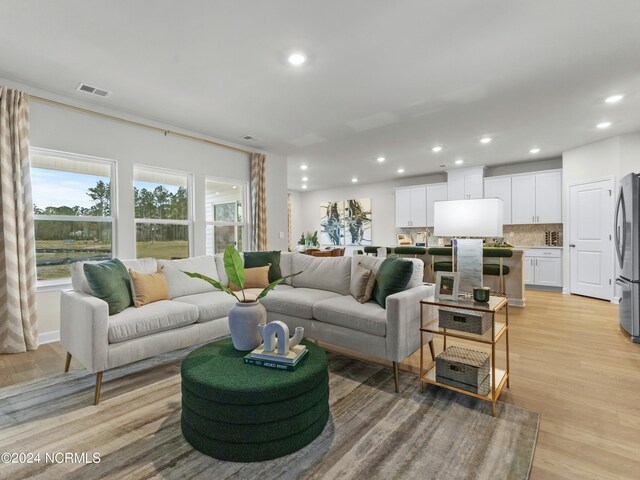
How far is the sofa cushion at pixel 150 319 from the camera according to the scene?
92.5 inches

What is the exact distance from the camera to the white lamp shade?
2.72 m

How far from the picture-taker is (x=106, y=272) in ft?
8.54

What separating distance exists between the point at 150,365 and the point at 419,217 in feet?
22.2

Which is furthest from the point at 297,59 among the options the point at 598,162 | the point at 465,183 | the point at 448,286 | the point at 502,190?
the point at 502,190

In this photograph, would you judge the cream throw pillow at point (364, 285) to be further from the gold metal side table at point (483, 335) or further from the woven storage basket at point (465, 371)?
the woven storage basket at point (465, 371)

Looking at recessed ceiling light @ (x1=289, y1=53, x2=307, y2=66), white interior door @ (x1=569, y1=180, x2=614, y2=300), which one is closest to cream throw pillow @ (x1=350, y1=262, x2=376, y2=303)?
recessed ceiling light @ (x1=289, y1=53, x2=307, y2=66)

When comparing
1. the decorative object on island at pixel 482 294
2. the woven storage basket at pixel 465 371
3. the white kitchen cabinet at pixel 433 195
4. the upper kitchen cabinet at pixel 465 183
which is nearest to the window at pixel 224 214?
the woven storage basket at pixel 465 371

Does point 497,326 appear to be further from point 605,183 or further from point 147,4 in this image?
point 605,183

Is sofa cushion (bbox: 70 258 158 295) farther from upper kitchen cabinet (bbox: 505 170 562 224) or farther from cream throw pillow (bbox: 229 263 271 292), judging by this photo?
upper kitchen cabinet (bbox: 505 170 562 224)

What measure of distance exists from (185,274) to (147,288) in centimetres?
40

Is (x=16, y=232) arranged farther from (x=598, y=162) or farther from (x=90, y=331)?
(x=598, y=162)

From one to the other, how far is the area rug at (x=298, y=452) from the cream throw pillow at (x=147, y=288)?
66 cm

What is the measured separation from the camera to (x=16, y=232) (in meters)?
3.14

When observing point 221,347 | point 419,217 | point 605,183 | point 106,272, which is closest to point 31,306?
point 106,272
